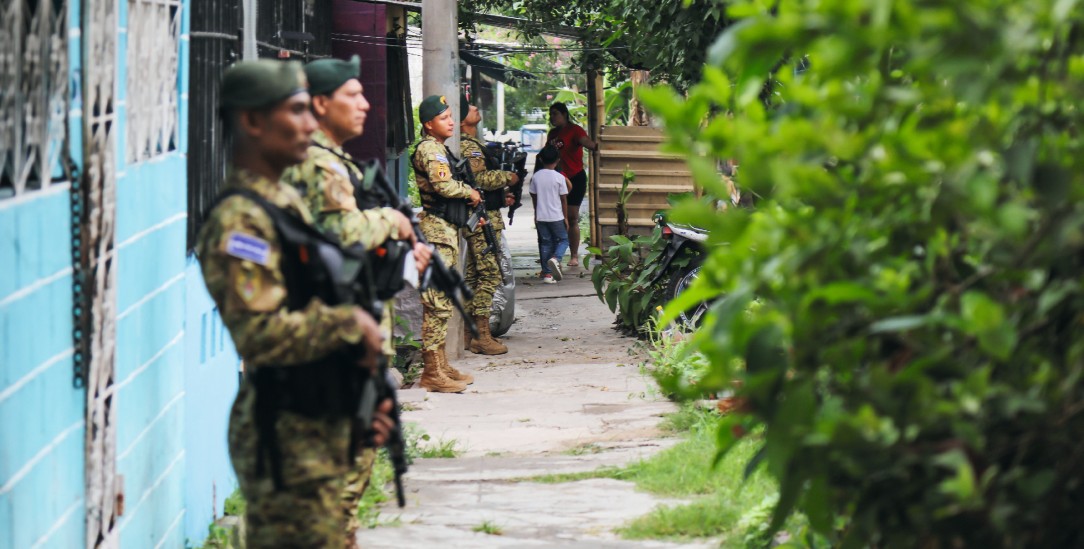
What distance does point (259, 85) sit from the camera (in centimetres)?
337

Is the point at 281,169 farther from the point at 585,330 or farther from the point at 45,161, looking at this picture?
the point at 585,330

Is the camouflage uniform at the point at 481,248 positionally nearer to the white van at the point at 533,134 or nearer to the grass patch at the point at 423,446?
the grass patch at the point at 423,446

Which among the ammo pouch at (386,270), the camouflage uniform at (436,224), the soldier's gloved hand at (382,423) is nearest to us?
the soldier's gloved hand at (382,423)

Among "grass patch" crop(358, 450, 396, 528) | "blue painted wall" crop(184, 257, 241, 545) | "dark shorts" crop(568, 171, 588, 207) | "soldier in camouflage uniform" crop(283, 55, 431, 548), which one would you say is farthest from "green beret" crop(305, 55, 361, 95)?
"dark shorts" crop(568, 171, 588, 207)

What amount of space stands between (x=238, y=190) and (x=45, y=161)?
1.60 feet

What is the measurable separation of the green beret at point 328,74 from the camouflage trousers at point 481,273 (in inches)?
222

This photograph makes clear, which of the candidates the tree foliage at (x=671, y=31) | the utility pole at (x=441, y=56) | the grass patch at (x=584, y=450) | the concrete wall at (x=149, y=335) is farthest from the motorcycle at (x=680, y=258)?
the concrete wall at (x=149, y=335)

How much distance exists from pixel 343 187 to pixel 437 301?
471cm

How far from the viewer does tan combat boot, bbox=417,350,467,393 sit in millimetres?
9242

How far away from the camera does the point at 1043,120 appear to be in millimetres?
2240

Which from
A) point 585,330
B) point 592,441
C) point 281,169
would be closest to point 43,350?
point 281,169

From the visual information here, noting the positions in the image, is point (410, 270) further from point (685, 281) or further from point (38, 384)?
point (685, 281)

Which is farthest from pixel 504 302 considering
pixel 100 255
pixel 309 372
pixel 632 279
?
pixel 309 372

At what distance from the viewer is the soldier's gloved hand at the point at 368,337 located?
333 cm
